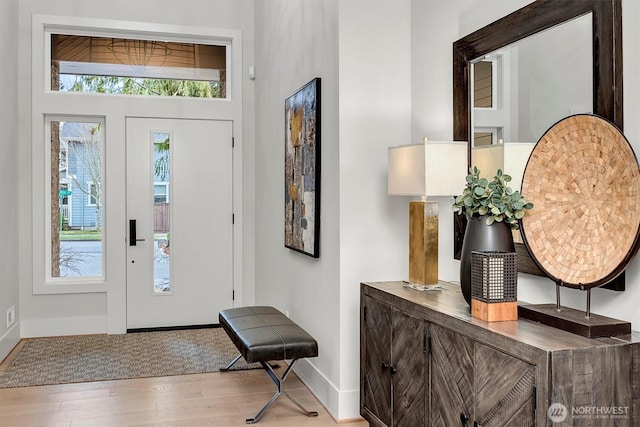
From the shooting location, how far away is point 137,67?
19.3 feet

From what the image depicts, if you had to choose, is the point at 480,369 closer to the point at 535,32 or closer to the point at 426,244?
the point at 426,244

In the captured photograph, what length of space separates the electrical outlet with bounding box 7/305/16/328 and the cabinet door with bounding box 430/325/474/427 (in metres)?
4.07

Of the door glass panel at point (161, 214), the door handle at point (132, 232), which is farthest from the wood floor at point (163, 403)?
the door handle at point (132, 232)

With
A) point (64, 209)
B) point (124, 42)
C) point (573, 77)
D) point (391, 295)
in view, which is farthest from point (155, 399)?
point (124, 42)

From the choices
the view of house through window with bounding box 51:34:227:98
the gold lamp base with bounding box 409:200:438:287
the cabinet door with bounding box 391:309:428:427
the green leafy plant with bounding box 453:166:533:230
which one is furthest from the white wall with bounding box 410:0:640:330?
the view of house through window with bounding box 51:34:227:98

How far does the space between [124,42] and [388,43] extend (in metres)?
3.38

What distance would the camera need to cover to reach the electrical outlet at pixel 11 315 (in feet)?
16.7

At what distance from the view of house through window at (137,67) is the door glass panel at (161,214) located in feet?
1.79

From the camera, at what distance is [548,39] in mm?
2369

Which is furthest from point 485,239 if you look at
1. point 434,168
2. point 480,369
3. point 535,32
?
point 535,32

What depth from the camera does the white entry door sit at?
5781 mm

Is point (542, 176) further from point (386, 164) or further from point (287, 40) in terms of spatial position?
point (287, 40)

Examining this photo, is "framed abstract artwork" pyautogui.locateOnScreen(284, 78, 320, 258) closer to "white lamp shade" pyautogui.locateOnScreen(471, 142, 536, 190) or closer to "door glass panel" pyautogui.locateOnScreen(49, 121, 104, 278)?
"white lamp shade" pyautogui.locateOnScreen(471, 142, 536, 190)

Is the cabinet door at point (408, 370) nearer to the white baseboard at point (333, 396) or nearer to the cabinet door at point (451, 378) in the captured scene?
the cabinet door at point (451, 378)
